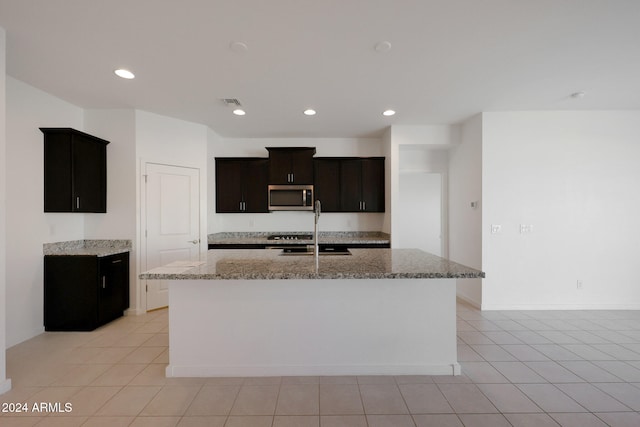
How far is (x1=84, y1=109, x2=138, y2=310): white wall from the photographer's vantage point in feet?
11.9

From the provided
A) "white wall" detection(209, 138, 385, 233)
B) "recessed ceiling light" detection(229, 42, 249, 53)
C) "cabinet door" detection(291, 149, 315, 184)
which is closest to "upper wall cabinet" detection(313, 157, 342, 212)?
"cabinet door" detection(291, 149, 315, 184)

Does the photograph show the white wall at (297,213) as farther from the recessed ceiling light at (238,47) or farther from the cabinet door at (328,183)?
the recessed ceiling light at (238,47)

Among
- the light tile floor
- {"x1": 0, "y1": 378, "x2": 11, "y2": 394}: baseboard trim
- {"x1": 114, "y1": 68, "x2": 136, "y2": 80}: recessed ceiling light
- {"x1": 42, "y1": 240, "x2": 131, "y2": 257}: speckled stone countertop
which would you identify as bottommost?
the light tile floor

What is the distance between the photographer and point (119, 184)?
363cm

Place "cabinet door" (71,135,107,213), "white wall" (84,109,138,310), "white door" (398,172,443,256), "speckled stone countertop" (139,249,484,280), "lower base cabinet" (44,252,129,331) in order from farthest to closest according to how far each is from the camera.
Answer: "white door" (398,172,443,256) → "white wall" (84,109,138,310) → "cabinet door" (71,135,107,213) → "lower base cabinet" (44,252,129,331) → "speckled stone countertop" (139,249,484,280)

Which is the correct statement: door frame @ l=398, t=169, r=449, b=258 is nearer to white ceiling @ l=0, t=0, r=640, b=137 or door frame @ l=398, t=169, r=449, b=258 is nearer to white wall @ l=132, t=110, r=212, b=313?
white ceiling @ l=0, t=0, r=640, b=137

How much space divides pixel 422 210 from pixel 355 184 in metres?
1.44

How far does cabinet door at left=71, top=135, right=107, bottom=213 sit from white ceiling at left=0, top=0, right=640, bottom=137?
0.59 meters

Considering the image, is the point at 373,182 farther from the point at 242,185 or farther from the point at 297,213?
the point at 242,185

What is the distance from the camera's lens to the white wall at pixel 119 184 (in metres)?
3.62

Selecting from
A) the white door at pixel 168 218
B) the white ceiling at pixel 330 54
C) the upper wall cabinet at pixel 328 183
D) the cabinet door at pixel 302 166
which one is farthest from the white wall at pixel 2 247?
the upper wall cabinet at pixel 328 183

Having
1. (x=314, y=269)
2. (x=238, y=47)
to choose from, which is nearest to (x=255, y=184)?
(x=238, y=47)

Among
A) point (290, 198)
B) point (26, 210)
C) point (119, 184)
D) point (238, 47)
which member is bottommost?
point (26, 210)

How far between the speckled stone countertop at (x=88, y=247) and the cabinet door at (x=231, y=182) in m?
1.55
